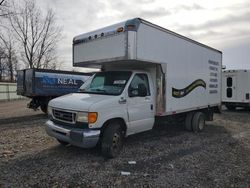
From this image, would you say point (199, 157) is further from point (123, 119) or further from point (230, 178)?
point (123, 119)

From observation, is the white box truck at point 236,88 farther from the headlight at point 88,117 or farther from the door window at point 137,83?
the headlight at point 88,117

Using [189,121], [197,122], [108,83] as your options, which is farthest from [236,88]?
[108,83]

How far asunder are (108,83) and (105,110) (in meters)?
1.28

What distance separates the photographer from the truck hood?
243 inches

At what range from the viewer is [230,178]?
5469 mm

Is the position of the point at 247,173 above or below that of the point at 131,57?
below

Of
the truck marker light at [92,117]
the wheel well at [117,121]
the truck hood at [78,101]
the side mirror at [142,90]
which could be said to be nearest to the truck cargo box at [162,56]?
the side mirror at [142,90]

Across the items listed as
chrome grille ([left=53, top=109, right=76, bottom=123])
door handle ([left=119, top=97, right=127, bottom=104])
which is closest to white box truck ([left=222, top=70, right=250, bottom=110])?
door handle ([left=119, top=97, right=127, bottom=104])

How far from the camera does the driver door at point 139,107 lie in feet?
23.2

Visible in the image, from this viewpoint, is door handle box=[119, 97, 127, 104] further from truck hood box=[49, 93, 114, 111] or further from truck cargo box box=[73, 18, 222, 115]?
truck cargo box box=[73, 18, 222, 115]

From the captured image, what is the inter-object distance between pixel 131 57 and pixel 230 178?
354 cm

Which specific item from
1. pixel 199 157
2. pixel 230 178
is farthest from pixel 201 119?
pixel 230 178

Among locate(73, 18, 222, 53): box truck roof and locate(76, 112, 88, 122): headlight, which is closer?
locate(76, 112, 88, 122): headlight

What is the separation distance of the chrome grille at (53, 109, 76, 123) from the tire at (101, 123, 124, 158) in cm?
85
